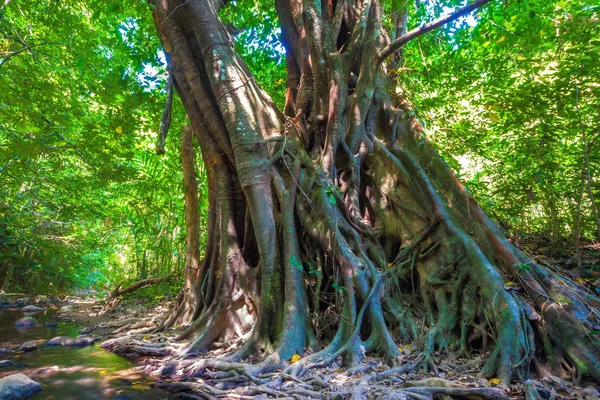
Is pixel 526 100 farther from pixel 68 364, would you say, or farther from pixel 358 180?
pixel 68 364

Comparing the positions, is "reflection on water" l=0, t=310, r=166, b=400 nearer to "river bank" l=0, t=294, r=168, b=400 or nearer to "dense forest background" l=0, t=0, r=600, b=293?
"river bank" l=0, t=294, r=168, b=400

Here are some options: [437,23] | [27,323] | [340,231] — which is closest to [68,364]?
[340,231]

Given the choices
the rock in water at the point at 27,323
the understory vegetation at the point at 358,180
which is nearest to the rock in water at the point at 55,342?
the understory vegetation at the point at 358,180

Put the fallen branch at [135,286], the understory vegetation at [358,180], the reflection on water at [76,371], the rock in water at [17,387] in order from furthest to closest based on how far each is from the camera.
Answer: the fallen branch at [135,286]
the understory vegetation at [358,180]
the reflection on water at [76,371]
the rock in water at [17,387]

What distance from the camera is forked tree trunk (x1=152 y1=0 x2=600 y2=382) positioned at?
3414 mm

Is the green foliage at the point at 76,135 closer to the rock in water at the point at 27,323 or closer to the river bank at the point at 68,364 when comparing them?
the river bank at the point at 68,364

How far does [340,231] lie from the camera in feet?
14.9

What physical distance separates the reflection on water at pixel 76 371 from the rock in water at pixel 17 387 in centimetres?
8

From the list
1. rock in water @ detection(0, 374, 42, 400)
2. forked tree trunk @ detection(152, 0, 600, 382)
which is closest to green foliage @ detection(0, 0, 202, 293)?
forked tree trunk @ detection(152, 0, 600, 382)

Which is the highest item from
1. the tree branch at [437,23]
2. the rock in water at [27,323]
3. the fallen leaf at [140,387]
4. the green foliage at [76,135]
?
the green foliage at [76,135]

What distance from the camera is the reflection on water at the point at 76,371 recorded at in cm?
331

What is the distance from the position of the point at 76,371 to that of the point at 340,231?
3427 mm

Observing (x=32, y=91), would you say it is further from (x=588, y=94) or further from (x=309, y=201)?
(x=588, y=94)

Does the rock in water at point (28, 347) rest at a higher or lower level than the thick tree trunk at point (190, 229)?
lower
